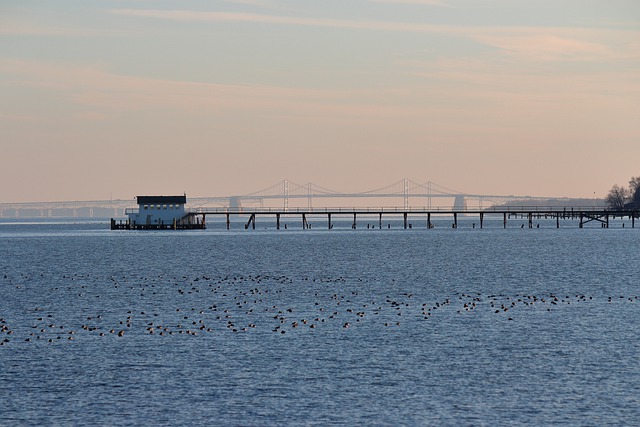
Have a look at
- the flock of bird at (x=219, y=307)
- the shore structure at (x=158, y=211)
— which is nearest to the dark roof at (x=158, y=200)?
the shore structure at (x=158, y=211)

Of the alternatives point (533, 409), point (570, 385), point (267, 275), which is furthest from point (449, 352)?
point (267, 275)

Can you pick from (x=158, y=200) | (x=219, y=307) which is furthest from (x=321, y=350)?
(x=158, y=200)

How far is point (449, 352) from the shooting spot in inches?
1585

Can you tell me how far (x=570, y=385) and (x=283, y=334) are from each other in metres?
15.6

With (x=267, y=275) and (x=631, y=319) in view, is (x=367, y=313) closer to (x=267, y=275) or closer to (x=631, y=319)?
(x=631, y=319)

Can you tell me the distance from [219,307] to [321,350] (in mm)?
17925

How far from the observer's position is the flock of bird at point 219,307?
157 ft

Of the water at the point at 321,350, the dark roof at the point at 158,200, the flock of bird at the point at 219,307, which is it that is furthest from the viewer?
the dark roof at the point at 158,200

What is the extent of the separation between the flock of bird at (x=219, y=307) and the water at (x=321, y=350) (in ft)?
0.46

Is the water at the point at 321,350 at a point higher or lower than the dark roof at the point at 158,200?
lower

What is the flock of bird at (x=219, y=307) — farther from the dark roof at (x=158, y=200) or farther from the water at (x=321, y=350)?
the dark roof at (x=158, y=200)

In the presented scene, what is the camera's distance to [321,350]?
40812mm

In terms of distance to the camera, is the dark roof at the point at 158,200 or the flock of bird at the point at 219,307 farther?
the dark roof at the point at 158,200

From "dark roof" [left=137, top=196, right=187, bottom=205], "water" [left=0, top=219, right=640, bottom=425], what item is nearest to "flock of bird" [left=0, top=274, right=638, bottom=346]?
"water" [left=0, top=219, right=640, bottom=425]
